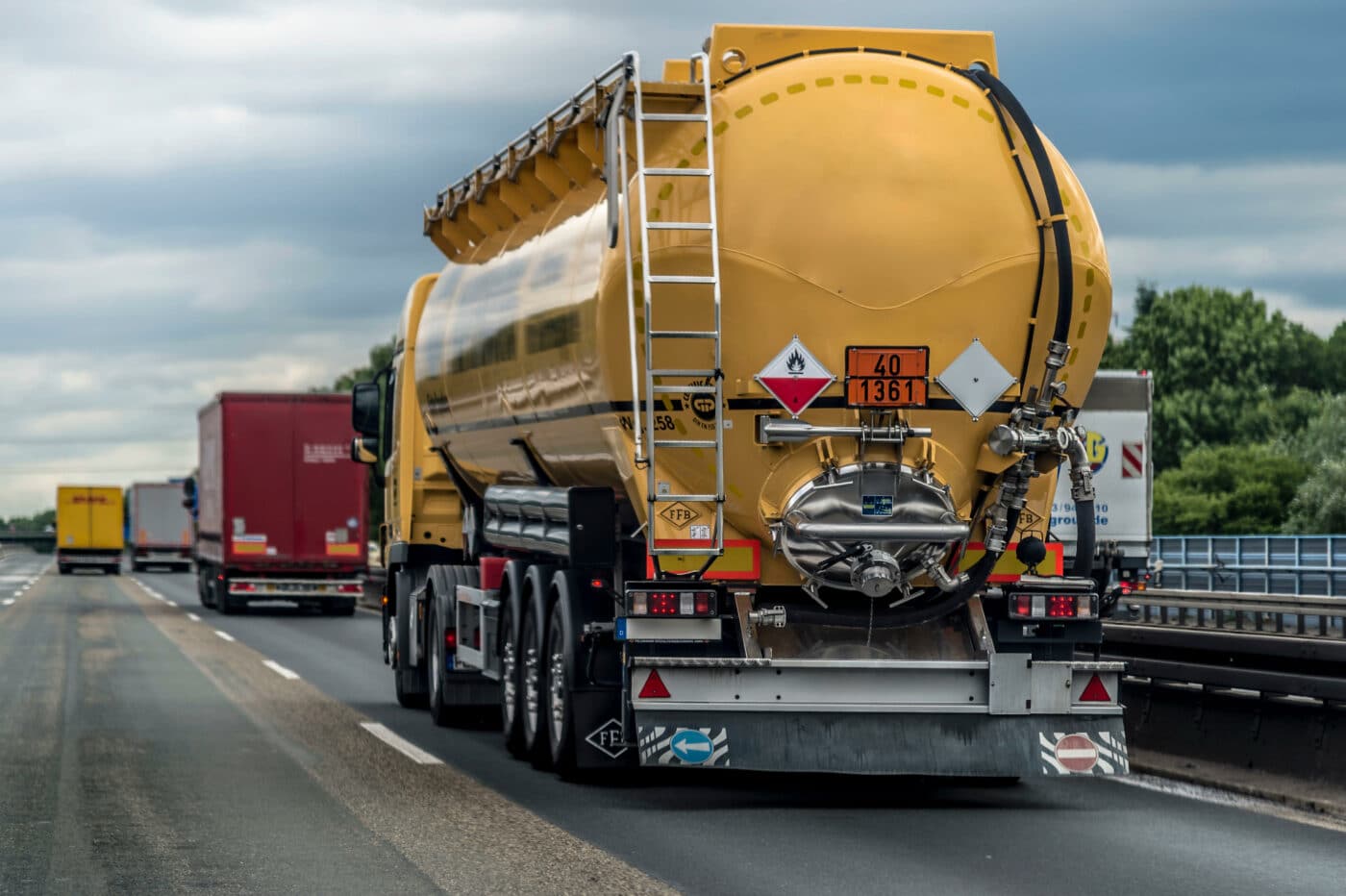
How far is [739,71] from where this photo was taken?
11617 mm

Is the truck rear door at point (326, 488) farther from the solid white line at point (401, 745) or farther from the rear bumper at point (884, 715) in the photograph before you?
the rear bumper at point (884, 715)

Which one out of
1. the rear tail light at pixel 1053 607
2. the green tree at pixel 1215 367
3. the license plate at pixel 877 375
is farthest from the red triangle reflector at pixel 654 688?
the green tree at pixel 1215 367

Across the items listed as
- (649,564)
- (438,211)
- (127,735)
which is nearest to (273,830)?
(649,564)

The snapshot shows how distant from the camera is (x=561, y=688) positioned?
42.2 feet

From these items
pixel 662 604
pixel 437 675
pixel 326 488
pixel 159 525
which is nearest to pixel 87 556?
pixel 159 525

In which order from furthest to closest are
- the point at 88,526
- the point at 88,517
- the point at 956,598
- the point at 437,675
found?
1. the point at 88,526
2. the point at 88,517
3. the point at 437,675
4. the point at 956,598

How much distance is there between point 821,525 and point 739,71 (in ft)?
8.16

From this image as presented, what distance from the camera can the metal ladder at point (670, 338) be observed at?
11.1m

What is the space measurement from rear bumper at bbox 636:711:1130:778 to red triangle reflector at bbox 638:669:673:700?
0.32 ft

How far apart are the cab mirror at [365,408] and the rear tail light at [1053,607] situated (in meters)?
10.2

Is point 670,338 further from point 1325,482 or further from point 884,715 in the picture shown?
point 1325,482

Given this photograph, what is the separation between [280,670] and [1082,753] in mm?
13903

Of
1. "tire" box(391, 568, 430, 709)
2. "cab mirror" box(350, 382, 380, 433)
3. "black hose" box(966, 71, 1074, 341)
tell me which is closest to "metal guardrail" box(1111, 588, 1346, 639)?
"cab mirror" box(350, 382, 380, 433)

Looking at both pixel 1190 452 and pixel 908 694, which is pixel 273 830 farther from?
pixel 1190 452
